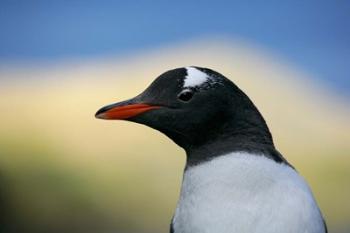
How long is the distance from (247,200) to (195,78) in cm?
24

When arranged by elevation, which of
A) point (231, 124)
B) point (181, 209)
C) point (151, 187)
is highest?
point (231, 124)

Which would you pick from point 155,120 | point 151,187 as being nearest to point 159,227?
point 151,187

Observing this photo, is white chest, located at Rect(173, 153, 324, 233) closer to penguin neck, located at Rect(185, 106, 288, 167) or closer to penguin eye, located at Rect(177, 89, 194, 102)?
penguin neck, located at Rect(185, 106, 288, 167)

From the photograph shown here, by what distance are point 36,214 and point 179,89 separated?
2.67 metres

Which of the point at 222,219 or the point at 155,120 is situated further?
the point at 155,120

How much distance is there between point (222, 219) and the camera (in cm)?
99

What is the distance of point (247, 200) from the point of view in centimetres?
100

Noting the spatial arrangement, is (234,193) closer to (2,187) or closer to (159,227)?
(159,227)

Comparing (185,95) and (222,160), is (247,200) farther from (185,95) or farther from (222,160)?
(185,95)

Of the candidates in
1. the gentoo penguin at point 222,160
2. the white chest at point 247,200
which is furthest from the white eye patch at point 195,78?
the white chest at point 247,200

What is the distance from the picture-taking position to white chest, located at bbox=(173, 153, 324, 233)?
39.0 inches

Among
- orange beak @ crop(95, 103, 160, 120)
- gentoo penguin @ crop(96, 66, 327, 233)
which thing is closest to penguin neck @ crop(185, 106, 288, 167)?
gentoo penguin @ crop(96, 66, 327, 233)

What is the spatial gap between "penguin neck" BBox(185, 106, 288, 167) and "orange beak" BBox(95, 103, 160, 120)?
0.38ft

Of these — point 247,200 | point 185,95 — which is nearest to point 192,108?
point 185,95
